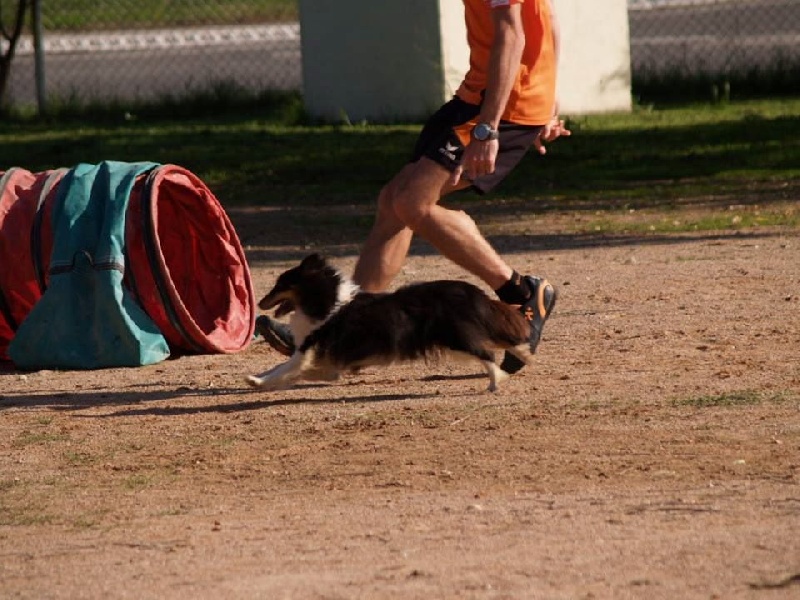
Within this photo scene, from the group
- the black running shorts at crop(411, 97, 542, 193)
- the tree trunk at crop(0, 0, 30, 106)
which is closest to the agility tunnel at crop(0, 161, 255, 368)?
the black running shorts at crop(411, 97, 542, 193)

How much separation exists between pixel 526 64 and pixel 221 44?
21.9 meters

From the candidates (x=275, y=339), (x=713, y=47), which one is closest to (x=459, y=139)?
(x=275, y=339)

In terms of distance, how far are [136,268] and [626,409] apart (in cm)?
278

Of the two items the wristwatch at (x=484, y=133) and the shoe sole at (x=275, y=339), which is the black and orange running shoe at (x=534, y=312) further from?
the shoe sole at (x=275, y=339)

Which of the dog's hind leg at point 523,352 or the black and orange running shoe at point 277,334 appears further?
the black and orange running shoe at point 277,334

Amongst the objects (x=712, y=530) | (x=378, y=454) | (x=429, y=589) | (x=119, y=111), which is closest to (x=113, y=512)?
(x=378, y=454)

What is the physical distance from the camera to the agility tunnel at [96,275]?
7.83 meters

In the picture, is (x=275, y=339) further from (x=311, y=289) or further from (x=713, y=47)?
(x=713, y=47)

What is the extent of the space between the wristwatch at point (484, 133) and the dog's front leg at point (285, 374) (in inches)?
44.0

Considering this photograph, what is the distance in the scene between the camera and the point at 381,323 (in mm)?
6512

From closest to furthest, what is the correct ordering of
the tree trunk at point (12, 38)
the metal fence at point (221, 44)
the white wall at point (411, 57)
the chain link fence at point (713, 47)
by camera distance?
the white wall at point (411, 57)
the tree trunk at point (12, 38)
the chain link fence at point (713, 47)
the metal fence at point (221, 44)

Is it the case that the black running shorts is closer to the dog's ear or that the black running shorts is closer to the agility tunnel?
the dog's ear

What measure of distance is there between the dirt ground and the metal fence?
40.9 feet

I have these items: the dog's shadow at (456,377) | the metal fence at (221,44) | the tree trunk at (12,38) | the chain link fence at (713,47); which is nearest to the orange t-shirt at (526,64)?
the dog's shadow at (456,377)
